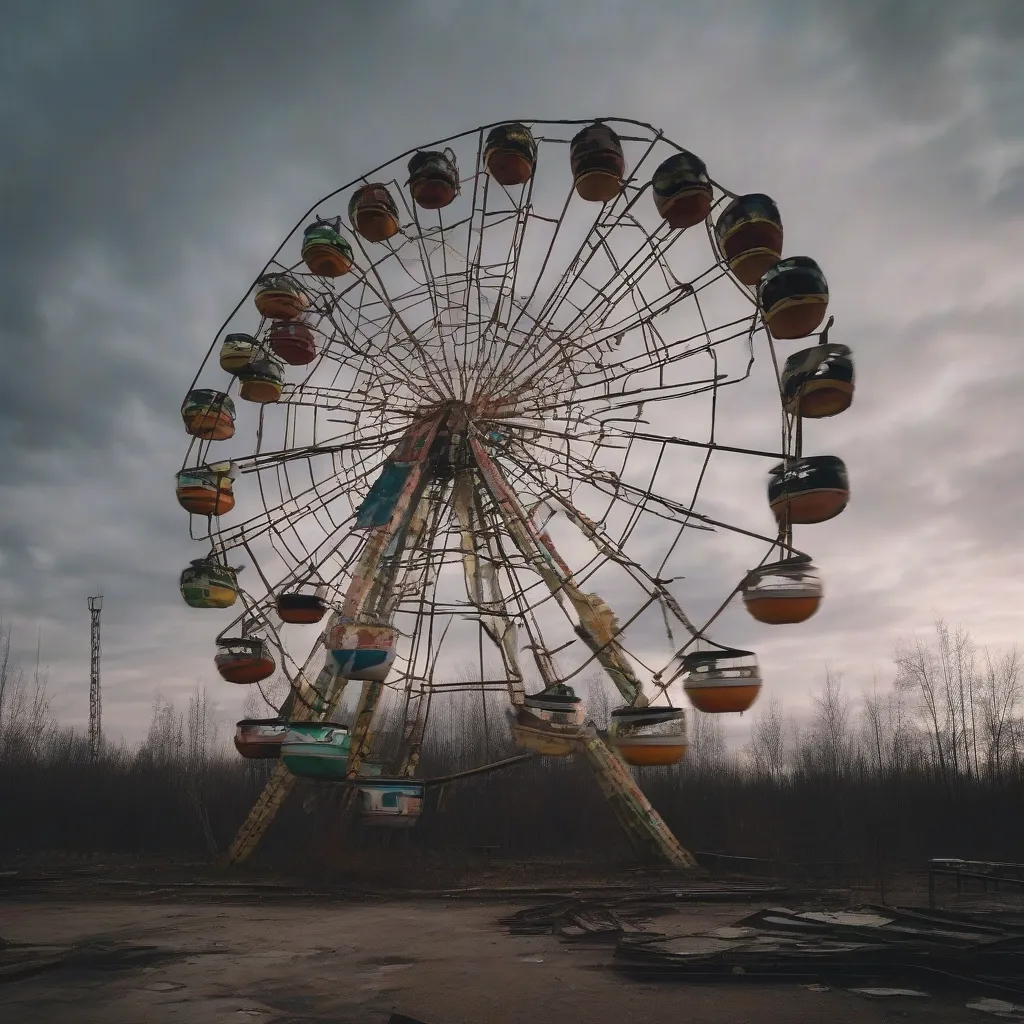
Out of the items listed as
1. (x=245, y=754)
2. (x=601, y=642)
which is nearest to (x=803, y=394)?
(x=601, y=642)

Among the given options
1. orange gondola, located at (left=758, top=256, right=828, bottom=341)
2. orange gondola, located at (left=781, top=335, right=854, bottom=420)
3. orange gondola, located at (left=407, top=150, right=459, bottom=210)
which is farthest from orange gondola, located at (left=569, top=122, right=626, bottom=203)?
orange gondola, located at (left=781, top=335, right=854, bottom=420)

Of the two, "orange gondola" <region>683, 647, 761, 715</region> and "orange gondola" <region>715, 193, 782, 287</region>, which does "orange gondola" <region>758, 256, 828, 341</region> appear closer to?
"orange gondola" <region>715, 193, 782, 287</region>

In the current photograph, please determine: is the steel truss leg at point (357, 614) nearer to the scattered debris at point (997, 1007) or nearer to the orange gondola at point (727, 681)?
the orange gondola at point (727, 681)

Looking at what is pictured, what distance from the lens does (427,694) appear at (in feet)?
43.0

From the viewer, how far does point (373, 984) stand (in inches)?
272

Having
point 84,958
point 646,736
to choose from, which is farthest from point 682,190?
point 84,958

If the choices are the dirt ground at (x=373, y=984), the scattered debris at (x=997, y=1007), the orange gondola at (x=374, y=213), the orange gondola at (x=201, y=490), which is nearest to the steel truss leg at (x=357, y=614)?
the orange gondola at (x=201, y=490)

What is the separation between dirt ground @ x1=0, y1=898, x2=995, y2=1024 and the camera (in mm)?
5801

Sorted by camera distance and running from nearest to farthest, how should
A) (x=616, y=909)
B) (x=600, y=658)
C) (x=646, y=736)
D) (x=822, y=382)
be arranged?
1. (x=646, y=736)
2. (x=822, y=382)
3. (x=616, y=909)
4. (x=600, y=658)

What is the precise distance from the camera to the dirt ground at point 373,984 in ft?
19.0

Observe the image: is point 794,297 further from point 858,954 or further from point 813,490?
point 858,954

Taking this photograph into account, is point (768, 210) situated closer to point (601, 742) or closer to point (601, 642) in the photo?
point (601, 642)

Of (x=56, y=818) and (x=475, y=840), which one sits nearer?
(x=475, y=840)

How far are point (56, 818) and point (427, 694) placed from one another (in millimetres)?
23095
